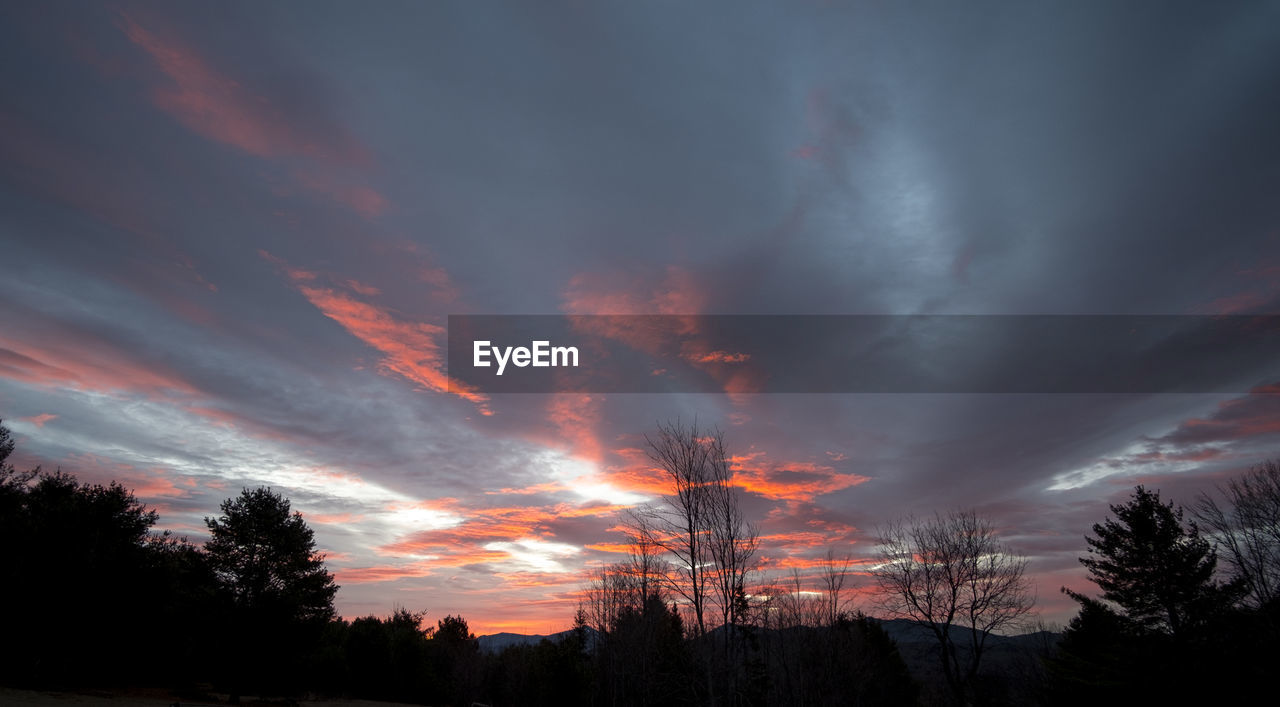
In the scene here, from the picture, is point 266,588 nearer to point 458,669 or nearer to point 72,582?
point 72,582

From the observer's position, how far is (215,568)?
38.0 m

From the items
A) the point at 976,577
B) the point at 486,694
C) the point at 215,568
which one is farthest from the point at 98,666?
the point at 976,577

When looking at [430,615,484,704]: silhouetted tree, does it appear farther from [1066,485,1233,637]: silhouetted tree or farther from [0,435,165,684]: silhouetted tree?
[1066,485,1233,637]: silhouetted tree

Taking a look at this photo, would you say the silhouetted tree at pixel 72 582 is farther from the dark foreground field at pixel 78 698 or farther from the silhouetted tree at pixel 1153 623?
the silhouetted tree at pixel 1153 623

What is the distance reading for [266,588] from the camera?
38844 mm

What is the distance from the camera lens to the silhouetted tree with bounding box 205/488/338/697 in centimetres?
3759

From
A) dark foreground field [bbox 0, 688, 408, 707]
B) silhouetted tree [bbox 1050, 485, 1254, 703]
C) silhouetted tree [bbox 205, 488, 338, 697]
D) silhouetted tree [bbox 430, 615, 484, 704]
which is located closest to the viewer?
dark foreground field [bbox 0, 688, 408, 707]

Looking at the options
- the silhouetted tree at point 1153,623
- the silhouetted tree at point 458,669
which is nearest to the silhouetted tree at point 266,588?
the silhouetted tree at point 458,669

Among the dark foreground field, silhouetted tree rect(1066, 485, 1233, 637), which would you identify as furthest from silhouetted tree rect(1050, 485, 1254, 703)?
the dark foreground field

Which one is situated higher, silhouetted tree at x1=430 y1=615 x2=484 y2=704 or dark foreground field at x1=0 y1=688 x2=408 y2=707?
dark foreground field at x1=0 y1=688 x2=408 y2=707

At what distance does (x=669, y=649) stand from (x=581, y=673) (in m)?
10.8

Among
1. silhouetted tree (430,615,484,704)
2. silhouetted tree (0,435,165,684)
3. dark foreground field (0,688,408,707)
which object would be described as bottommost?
silhouetted tree (430,615,484,704)

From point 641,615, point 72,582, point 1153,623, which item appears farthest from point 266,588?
point 1153,623

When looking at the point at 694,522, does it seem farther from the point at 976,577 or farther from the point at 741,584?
the point at 976,577
